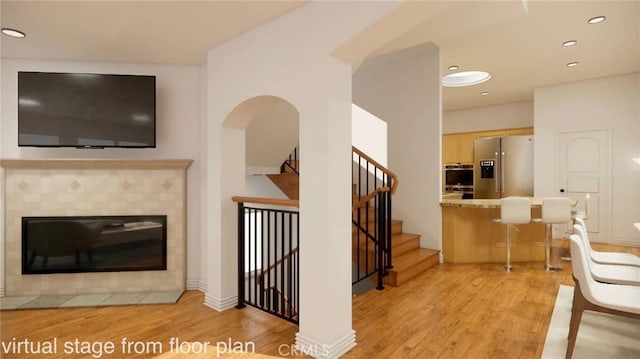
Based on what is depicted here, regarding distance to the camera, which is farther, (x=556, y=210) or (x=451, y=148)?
(x=451, y=148)

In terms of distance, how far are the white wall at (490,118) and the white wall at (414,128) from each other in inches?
133

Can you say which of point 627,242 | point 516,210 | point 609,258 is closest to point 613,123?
point 627,242

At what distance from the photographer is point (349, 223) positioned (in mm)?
2387

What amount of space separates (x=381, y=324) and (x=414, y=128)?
304 cm

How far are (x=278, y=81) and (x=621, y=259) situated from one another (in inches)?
134

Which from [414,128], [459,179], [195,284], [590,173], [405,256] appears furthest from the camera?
[459,179]

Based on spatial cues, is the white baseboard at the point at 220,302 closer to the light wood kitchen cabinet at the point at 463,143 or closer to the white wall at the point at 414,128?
the white wall at the point at 414,128

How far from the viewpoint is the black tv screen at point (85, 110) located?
329cm

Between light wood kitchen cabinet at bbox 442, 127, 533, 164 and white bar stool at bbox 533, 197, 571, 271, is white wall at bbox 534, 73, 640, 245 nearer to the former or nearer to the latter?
light wood kitchen cabinet at bbox 442, 127, 533, 164

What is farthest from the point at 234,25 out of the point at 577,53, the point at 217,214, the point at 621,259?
the point at 577,53

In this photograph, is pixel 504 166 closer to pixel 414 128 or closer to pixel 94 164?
pixel 414 128

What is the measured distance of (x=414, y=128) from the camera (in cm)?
483

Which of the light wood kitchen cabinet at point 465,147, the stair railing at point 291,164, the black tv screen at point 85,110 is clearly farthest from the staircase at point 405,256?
the light wood kitchen cabinet at point 465,147

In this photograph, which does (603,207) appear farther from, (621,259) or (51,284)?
(51,284)
